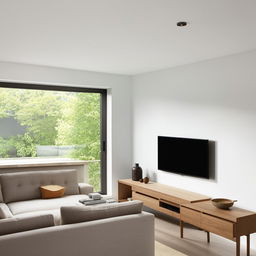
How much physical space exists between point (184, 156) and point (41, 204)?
7.43ft

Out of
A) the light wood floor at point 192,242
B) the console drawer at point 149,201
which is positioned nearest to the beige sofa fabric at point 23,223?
the light wood floor at point 192,242

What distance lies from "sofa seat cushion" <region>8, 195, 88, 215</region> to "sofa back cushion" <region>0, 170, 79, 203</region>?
182 mm

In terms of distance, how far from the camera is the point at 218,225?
3.90 meters

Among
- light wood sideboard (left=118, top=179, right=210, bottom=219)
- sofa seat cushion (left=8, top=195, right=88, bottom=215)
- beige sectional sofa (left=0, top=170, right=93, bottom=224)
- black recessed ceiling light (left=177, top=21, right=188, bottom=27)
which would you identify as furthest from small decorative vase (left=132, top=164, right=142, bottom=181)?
black recessed ceiling light (left=177, top=21, right=188, bottom=27)

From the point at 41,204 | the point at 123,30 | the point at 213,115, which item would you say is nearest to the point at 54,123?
the point at 41,204

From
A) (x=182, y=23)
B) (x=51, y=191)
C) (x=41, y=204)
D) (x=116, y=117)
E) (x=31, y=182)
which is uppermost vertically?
(x=182, y=23)

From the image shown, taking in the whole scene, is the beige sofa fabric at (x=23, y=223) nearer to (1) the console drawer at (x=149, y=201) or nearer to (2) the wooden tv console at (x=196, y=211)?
(2) the wooden tv console at (x=196, y=211)

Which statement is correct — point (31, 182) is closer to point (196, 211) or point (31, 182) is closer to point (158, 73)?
point (196, 211)

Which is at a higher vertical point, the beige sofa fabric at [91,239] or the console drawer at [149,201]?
the beige sofa fabric at [91,239]

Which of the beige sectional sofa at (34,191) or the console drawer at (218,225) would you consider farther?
the beige sectional sofa at (34,191)

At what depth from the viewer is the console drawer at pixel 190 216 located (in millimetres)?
4238

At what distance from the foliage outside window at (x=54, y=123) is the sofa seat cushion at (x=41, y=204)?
58.5 inches

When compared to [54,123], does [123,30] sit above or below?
above

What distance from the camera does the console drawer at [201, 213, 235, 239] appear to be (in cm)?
375
